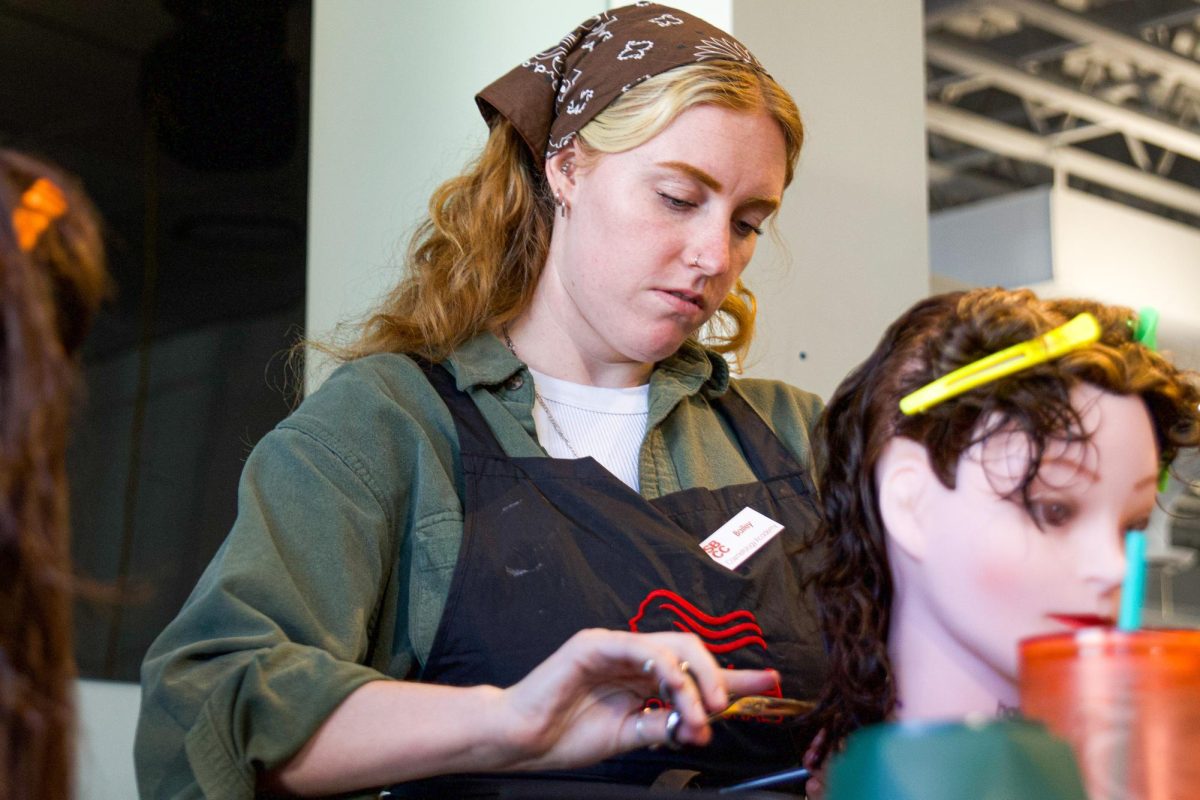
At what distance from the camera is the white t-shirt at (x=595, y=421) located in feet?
5.38

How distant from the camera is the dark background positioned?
83.7 inches

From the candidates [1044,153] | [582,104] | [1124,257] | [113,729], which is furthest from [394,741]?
[1044,153]

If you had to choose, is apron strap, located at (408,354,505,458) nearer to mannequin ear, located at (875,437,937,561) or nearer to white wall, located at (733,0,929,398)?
mannequin ear, located at (875,437,937,561)

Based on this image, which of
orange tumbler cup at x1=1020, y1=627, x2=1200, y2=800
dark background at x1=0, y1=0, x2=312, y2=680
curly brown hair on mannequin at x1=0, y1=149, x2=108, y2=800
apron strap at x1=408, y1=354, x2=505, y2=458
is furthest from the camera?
dark background at x1=0, y1=0, x2=312, y2=680

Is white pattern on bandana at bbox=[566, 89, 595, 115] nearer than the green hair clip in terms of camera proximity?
No

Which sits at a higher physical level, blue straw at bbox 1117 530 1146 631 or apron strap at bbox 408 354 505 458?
apron strap at bbox 408 354 505 458

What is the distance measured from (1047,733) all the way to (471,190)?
1.33 metres

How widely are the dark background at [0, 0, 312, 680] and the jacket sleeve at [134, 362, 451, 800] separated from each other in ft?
2.60

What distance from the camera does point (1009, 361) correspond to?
1030 mm

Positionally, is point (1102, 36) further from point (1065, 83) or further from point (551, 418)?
point (551, 418)

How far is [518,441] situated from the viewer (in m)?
1.56

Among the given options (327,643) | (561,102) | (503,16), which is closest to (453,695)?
(327,643)

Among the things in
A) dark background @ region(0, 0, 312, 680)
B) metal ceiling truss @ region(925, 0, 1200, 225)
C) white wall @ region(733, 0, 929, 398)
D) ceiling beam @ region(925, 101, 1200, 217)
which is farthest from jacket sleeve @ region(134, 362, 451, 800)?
ceiling beam @ region(925, 101, 1200, 217)

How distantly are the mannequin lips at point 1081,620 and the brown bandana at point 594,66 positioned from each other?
0.82 meters
